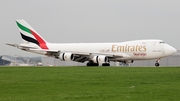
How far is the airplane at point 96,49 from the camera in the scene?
61.2m

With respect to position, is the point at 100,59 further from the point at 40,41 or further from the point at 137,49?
the point at 40,41

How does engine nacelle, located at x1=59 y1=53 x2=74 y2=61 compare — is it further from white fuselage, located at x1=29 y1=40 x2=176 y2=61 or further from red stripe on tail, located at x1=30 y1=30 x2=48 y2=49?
red stripe on tail, located at x1=30 y1=30 x2=48 y2=49

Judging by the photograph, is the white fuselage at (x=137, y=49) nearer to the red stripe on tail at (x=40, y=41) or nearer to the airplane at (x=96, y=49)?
the airplane at (x=96, y=49)

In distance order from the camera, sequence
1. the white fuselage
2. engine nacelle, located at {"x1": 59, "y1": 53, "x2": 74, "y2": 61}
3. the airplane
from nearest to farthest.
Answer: the white fuselage → the airplane → engine nacelle, located at {"x1": 59, "y1": 53, "x2": 74, "y2": 61}

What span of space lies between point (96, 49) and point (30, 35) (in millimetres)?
12032

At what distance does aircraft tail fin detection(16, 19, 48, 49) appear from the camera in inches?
2782

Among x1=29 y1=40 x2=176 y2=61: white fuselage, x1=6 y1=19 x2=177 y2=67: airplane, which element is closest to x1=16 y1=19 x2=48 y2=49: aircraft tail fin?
x1=6 y1=19 x2=177 y2=67: airplane

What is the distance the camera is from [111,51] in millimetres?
63656

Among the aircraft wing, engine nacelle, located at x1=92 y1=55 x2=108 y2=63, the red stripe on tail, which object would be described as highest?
the red stripe on tail

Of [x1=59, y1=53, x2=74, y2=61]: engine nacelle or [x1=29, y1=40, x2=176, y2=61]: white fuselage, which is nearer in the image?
[x1=29, y1=40, x2=176, y2=61]: white fuselage
